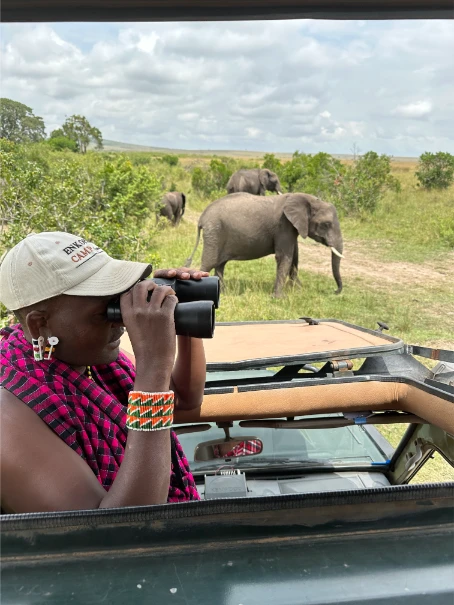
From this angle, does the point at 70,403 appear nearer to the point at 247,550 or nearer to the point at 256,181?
the point at 247,550

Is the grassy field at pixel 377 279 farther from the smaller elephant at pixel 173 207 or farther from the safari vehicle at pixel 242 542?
the safari vehicle at pixel 242 542

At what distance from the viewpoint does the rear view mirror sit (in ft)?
7.25

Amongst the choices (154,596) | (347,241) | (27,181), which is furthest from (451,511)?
(347,241)

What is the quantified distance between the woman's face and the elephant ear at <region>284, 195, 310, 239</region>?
670 centimetres

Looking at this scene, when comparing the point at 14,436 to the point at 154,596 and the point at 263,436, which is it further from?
the point at 263,436

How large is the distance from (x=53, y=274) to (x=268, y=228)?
716cm

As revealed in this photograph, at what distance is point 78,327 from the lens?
1223mm

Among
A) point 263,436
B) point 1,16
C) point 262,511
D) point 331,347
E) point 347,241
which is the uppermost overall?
point 1,16

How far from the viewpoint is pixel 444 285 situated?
8.34m

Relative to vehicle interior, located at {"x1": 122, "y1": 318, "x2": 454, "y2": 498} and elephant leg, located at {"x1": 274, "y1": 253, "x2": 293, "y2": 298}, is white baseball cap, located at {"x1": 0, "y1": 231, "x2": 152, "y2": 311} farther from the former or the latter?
elephant leg, located at {"x1": 274, "y1": 253, "x2": 293, "y2": 298}

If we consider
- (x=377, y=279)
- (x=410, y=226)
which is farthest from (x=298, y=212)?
(x=410, y=226)

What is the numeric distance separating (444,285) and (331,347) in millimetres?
6626

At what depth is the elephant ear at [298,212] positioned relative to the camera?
783 cm

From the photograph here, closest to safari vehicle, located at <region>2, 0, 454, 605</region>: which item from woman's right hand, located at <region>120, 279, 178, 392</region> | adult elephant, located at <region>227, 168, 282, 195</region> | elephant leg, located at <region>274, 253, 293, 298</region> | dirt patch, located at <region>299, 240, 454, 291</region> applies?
woman's right hand, located at <region>120, 279, 178, 392</region>
